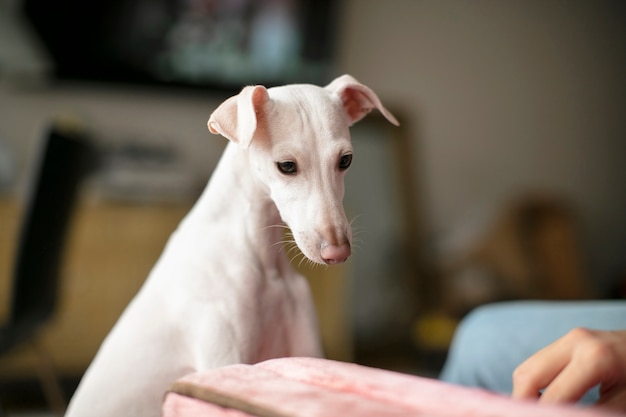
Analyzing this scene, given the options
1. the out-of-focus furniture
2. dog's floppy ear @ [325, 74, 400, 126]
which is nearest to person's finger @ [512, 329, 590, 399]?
dog's floppy ear @ [325, 74, 400, 126]

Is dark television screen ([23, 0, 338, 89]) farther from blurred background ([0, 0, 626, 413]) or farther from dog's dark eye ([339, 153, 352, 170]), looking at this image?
dog's dark eye ([339, 153, 352, 170])

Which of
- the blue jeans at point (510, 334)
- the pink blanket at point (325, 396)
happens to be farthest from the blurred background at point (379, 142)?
the pink blanket at point (325, 396)

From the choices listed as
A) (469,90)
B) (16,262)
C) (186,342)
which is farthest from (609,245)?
(186,342)

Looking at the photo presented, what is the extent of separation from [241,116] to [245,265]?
0.57 feet

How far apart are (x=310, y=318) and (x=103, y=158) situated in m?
2.58

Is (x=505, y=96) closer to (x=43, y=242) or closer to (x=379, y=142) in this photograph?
(x=379, y=142)

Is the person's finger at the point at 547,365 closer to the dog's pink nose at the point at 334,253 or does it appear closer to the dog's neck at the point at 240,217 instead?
the dog's pink nose at the point at 334,253

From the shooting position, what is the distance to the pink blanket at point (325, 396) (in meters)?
0.38

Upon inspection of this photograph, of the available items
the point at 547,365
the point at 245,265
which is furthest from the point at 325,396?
the point at 245,265

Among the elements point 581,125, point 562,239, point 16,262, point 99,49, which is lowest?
point 16,262

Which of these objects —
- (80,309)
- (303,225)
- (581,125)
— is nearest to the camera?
(303,225)

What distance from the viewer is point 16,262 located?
151 cm

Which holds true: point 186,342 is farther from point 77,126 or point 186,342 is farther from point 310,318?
point 77,126

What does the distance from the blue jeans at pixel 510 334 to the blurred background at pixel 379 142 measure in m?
1.56
